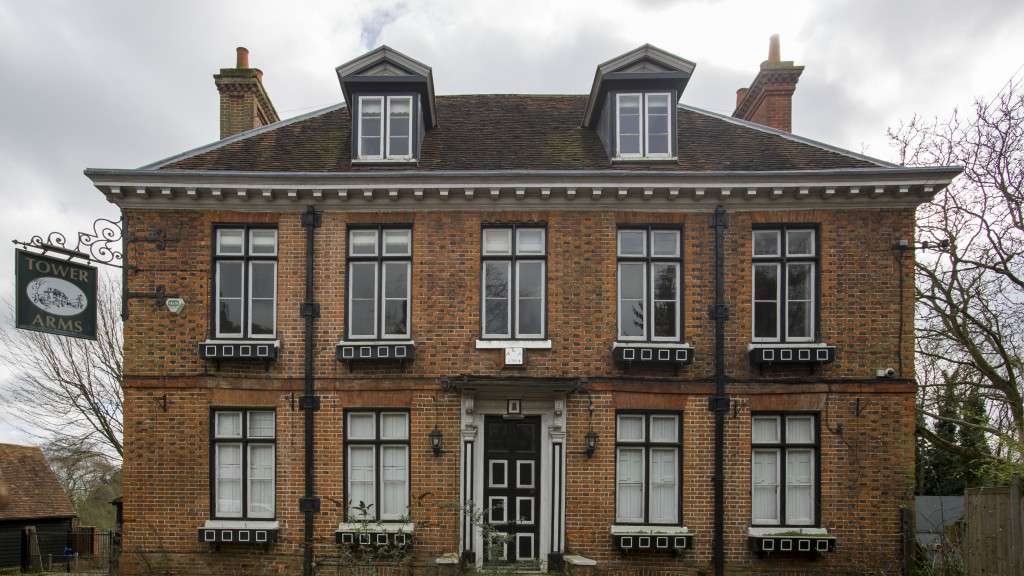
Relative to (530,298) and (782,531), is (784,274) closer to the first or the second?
(782,531)

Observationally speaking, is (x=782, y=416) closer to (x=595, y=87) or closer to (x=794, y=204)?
(x=794, y=204)

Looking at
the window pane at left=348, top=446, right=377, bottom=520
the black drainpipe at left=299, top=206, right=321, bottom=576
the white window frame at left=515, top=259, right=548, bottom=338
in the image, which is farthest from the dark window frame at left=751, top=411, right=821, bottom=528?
the black drainpipe at left=299, top=206, right=321, bottom=576

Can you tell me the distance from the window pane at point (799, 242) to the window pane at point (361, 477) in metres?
8.48

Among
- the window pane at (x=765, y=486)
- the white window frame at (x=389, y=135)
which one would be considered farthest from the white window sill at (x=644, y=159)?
the window pane at (x=765, y=486)

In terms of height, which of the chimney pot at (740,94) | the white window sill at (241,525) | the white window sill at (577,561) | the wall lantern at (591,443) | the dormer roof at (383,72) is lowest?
the white window sill at (577,561)

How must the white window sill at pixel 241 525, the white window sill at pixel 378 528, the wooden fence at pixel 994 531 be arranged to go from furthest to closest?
the white window sill at pixel 241 525 → the white window sill at pixel 378 528 → the wooden fence at pixel 994 531

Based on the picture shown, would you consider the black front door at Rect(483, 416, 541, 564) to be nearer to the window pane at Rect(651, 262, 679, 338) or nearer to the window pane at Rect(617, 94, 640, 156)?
the window pane at Rect(651, 262, 679, 338)

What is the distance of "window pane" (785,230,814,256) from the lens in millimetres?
12109

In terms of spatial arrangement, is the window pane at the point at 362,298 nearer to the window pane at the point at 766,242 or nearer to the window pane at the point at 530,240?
the window pane at the point at 530,240

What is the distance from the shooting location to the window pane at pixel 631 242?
12.2 metres

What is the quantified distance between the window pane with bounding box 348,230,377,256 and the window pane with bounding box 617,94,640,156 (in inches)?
196

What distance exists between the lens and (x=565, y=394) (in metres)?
11.7

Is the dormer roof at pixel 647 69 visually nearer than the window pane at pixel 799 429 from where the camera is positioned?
No

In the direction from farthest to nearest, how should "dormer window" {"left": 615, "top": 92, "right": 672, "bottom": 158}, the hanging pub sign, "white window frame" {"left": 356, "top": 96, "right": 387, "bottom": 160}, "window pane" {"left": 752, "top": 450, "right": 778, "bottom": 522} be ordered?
"dormer window" {"left": 615, "top": 92, "right": 672, "bottom": 158} → "white window frame" {"left": 356, "top": 96, "right": 387, "bottom": 160} → "window pane" {"left": 752, "top": 450, "right": 778, "bottom": 522} → the hanging pub sign
